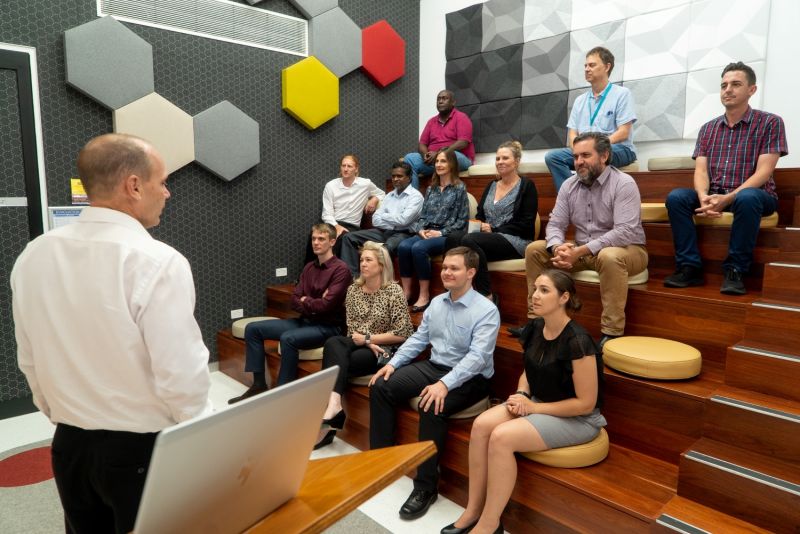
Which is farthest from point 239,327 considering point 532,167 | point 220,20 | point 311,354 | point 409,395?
point 532,167

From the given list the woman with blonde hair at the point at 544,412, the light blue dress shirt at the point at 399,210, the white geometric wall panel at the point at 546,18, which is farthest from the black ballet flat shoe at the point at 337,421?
the white geometric wall panel at the point at 546,18

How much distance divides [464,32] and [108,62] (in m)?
3.14

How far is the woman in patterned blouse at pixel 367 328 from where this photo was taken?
3047 mm

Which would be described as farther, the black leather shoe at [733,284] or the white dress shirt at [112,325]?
the black leather shoe at [733,284]

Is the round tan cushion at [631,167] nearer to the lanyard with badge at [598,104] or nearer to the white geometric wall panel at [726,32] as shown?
the lanyard with badge at [598,104]

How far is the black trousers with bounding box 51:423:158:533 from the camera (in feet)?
3.70

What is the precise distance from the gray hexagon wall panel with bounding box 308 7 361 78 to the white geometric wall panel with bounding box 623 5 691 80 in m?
2.32

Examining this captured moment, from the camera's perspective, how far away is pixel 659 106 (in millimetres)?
3988

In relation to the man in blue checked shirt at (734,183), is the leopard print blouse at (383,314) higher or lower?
lower

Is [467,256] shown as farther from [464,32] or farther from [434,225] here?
[464,32]

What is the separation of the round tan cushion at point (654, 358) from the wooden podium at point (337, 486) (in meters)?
1.58

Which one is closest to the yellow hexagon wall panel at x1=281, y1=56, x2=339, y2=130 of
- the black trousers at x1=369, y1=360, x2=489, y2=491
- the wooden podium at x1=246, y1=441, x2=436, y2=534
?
the black trousers at x1=369, y1=360, x2=489, y2=491

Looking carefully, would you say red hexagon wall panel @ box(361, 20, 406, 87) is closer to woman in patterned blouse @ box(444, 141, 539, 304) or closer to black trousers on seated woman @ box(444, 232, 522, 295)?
woman in patterned blouse @ box(444, 141, 539, 304)

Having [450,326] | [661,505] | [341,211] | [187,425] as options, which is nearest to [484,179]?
[341,211]
